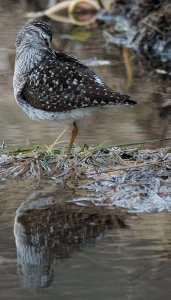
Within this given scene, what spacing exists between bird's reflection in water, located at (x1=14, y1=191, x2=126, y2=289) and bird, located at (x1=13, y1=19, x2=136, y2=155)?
0.81 metres

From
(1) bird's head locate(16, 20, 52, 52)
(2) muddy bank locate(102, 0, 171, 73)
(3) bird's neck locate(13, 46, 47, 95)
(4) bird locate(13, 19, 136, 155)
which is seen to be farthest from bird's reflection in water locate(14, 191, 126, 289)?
(2) muddy bank locate(102, 0, 171, 73)

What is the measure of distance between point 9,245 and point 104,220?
2.69 ft

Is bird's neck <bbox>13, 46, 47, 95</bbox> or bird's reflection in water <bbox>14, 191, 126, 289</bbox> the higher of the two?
bird's neck <bbox>13, 46, 47, 95</bbox>

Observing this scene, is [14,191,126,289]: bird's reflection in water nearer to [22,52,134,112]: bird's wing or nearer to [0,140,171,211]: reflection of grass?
[0,140,171,211]: reflection of grass

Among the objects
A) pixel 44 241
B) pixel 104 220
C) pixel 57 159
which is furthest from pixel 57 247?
pixel 57 159

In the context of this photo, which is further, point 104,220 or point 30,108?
point 30,108

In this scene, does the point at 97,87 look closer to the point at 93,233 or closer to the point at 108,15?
the point at 93,233

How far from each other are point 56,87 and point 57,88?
0.6 inches

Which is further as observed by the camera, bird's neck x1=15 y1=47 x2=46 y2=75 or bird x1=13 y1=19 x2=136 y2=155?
bird's neck x1=15 y1=47 x2=46 y2=75

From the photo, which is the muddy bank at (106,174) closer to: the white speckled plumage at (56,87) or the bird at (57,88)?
the bird at (57,88)

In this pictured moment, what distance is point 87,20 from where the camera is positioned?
59.3 ft

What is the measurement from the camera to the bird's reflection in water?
18.9 feet

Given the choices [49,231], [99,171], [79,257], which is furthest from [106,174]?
[79,257]

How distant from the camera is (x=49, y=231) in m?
6.46
